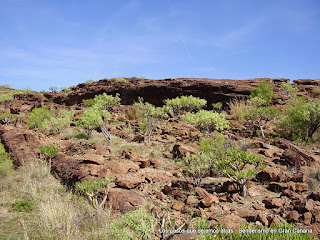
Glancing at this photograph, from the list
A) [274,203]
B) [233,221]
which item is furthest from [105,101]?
[233,221]

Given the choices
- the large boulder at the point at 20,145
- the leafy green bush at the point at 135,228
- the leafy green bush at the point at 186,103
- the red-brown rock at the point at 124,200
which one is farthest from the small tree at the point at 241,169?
the leafy green bush at the point at 186,103

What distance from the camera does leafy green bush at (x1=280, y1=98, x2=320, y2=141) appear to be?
10.3m

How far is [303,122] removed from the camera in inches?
421

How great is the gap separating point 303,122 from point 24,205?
40.7 feet

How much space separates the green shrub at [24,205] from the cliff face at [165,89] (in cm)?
2009

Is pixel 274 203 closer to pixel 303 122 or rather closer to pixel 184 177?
pixel 184 177

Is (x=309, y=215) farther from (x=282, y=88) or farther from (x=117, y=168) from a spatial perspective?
(x=282, y=88)

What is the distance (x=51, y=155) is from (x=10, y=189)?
1851 millimetres

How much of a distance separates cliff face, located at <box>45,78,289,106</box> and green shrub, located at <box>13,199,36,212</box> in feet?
65.9

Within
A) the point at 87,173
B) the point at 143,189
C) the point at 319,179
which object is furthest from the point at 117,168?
the point at 319,179

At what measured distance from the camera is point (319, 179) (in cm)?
600

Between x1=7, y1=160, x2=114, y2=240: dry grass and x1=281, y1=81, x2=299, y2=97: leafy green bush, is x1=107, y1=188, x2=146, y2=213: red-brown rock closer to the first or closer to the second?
x1=7, y1=160, x2=114, y2=240: dry grass


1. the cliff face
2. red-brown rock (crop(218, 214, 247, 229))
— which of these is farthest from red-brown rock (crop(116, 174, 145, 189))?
the cliff face

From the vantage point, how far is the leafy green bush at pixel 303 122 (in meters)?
10.3
